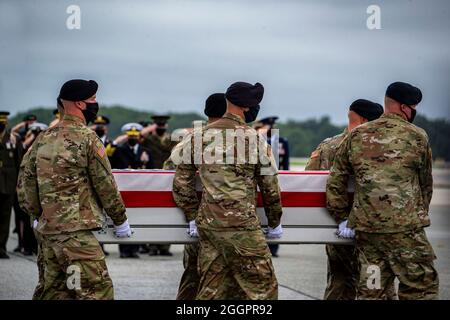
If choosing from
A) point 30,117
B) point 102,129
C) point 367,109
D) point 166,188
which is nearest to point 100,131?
point 102,129

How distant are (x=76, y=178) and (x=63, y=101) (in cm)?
60

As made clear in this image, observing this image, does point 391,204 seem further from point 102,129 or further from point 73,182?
point 102,129

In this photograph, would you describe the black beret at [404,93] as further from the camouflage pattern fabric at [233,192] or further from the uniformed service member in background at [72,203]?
the uniformed service member in background at [72,203]

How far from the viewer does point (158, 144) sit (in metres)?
15.9

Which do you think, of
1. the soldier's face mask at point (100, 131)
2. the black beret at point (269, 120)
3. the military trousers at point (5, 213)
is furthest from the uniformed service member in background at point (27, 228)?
the black beret at point (269, 120)

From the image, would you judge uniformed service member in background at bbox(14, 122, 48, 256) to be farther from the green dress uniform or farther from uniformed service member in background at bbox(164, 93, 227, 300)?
uniformed service member in background at bbox(164, 93, 227, 300)

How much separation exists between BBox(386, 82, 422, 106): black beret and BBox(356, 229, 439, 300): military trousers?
921mm

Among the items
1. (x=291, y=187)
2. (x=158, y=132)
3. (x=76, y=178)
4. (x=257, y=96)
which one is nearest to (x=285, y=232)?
(x=291, y=187)

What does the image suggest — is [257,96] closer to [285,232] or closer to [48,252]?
[285,232]

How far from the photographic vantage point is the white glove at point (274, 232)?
8023mm

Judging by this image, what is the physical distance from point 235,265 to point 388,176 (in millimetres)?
1230

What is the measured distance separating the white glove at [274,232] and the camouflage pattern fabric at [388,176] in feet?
1.57

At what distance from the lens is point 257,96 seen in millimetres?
7922

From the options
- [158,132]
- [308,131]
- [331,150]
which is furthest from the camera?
[308,131]
